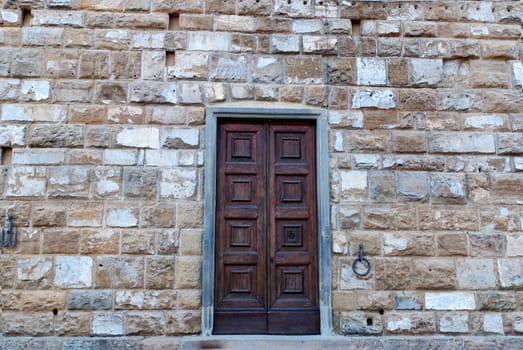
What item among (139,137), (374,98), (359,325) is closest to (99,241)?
(139,137)

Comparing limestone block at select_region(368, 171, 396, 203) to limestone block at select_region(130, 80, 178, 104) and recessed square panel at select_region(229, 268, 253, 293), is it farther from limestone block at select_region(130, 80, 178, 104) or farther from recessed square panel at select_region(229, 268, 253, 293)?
limestone block at select_region(130, 80, 178, 104)

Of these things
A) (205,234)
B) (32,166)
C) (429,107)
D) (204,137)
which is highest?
(429,107)

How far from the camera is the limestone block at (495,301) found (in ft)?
15.4

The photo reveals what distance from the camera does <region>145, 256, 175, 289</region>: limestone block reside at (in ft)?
15.1

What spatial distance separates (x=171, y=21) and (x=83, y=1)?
874 millimetres

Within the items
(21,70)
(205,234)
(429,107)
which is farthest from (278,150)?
(21,70)

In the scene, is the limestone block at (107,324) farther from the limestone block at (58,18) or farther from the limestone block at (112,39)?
the limestone block at (58,18)

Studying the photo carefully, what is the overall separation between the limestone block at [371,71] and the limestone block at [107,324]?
3.17 m

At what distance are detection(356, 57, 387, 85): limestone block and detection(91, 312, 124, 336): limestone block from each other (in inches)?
125

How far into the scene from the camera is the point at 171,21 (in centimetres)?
509

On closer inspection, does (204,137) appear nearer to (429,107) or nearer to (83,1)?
(83,1)

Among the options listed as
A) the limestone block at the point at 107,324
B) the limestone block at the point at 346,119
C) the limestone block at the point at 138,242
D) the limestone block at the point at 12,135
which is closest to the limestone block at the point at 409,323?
the limestone block at the point at 346,119

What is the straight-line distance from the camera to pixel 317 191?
4844 millimetres

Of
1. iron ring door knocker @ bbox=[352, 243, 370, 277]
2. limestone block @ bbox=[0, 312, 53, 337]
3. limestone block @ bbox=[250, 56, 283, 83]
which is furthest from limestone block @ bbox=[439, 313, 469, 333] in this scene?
limestone block @ bbox=[0, 312, 53, 337]
